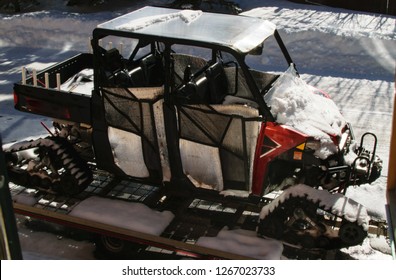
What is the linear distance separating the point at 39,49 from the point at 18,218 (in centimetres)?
744

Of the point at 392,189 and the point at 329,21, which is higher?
the point at 392,189

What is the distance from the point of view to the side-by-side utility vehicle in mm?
5680

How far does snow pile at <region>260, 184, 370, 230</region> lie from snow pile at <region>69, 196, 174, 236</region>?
3.86 feet

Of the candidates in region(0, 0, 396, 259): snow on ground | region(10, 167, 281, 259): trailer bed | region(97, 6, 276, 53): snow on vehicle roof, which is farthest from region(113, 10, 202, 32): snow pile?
region(0, 0, 396, 259): snow on ground

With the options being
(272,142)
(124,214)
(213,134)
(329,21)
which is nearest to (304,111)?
(272,142)

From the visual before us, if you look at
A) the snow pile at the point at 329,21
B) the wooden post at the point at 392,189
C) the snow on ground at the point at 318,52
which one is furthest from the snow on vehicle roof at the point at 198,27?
the snow pile at the point at 329,21

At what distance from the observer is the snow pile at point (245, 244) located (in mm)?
5678

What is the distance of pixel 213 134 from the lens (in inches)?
228

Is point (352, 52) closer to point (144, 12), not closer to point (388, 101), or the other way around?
point (388, 101)

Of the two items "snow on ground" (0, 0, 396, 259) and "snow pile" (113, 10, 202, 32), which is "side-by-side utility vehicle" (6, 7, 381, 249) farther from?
"snow on ground" (0, 0, 396, 259)

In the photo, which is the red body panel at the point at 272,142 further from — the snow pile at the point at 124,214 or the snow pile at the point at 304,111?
the snow pile at the point at 124,214

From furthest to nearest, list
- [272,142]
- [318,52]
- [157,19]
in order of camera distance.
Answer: [318,52]
[157,19]
[272,142]

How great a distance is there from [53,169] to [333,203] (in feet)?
10.2

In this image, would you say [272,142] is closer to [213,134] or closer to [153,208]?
[213,134]
